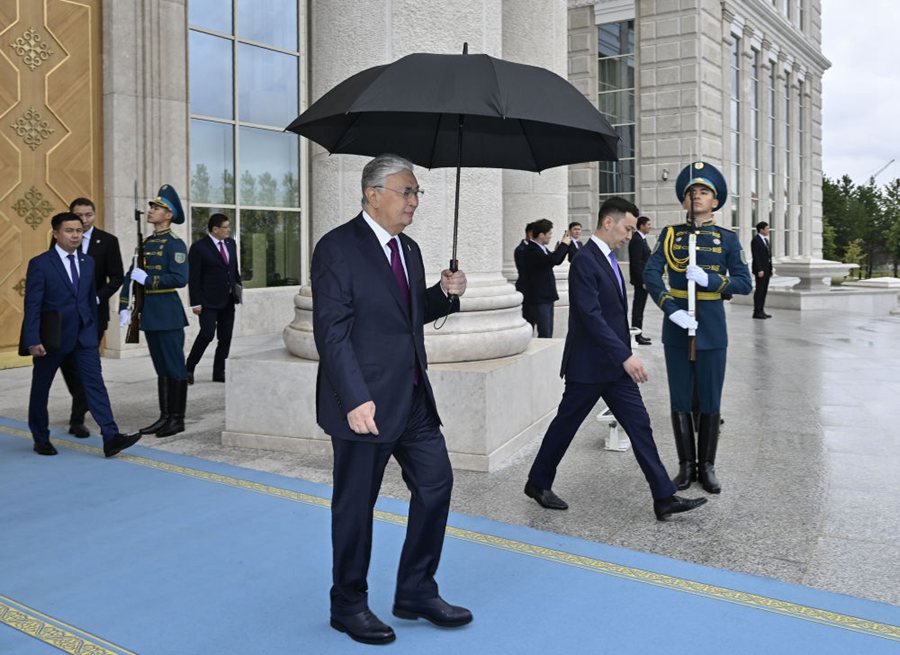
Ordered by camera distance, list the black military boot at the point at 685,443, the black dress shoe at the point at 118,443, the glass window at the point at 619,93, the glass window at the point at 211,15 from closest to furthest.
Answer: the black military boot at the point at 685,443 → the black dress shoe at the point at 118,443 → the glass window at the point at 211,15 → the glass window at the point at 619,93

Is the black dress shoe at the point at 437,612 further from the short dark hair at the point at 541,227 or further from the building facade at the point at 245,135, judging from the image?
the short dark hair at the point at 541,227

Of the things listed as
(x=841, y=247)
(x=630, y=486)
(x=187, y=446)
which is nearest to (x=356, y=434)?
(x=630, y=486)

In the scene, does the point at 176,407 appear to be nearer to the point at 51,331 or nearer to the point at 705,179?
the point at 51,331

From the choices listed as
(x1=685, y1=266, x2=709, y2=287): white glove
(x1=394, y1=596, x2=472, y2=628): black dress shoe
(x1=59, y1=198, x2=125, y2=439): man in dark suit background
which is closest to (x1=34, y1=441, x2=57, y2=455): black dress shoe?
(x1=59, y1=198, x2=125, y2=439): man in dark suit background

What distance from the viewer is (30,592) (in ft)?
13.3

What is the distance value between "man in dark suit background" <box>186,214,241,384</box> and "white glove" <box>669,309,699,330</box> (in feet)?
21.1

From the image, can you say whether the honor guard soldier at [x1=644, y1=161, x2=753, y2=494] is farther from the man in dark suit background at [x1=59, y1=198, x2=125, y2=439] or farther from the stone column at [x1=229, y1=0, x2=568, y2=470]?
the man in dark suit background at [x1=59, y1=198, x2=125, y2=439]

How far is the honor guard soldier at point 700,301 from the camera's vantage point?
5.64 m

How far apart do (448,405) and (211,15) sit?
10793mm

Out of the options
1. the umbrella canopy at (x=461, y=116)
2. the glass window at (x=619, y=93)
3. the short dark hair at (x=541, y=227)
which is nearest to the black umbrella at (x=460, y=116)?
the umbrella canopy at (x=461, y=116)

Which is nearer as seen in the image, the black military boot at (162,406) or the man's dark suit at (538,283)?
the black military boot at (162,406)

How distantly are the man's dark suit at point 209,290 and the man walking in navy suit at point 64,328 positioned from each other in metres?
3.37

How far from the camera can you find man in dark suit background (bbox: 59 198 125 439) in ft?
25.0

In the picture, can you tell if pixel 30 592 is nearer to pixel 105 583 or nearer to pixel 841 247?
pixel 105 583
